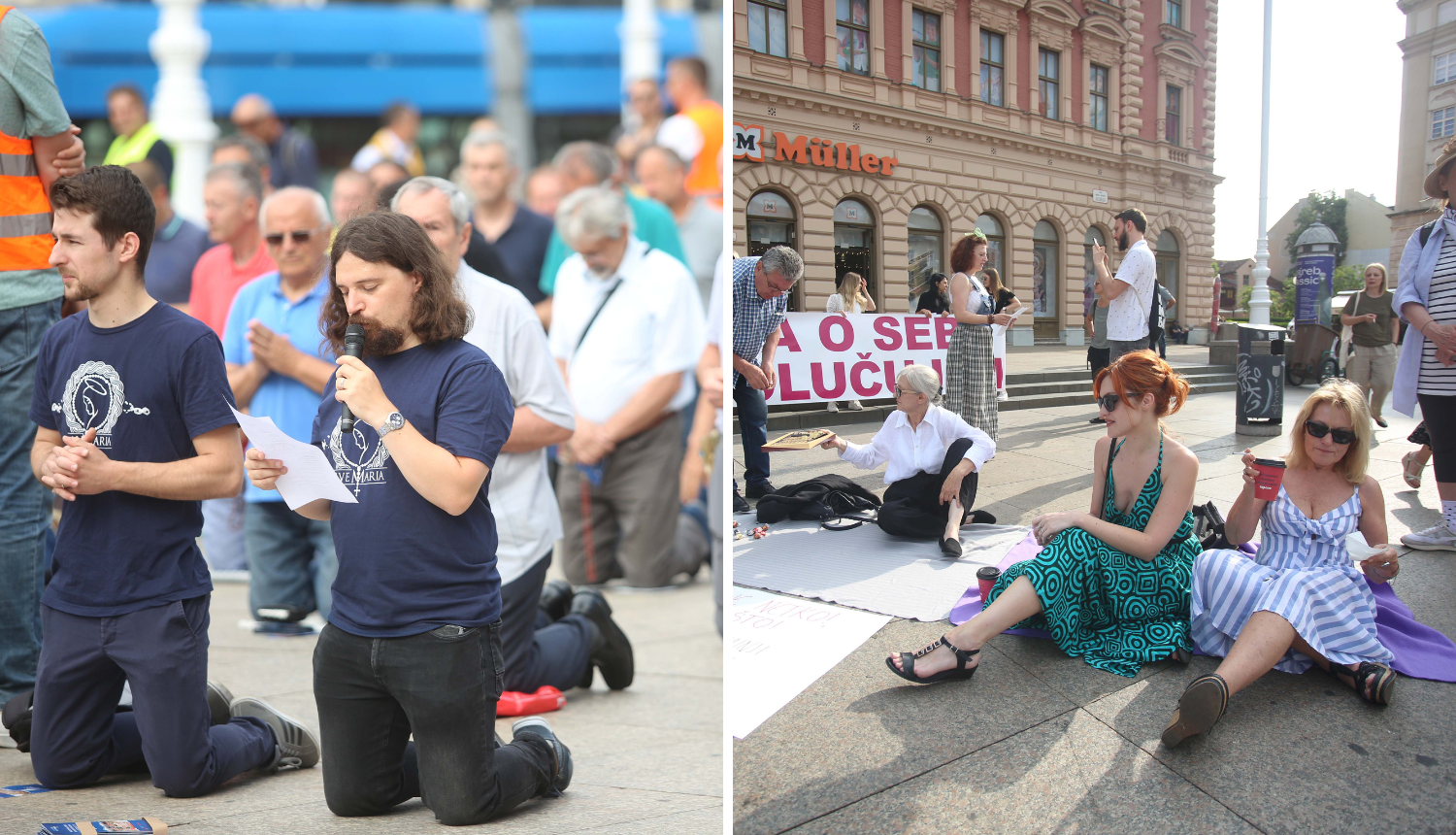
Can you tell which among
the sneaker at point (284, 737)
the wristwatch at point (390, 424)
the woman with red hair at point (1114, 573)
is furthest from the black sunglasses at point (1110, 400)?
the sneaker at point (284, 737)

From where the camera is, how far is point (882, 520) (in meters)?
2.94

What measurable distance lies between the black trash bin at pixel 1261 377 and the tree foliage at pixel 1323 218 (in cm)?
17

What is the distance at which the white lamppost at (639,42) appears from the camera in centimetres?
801

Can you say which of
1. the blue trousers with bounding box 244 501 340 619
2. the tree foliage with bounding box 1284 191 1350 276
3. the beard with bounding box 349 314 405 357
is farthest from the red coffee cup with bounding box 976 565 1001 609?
the blue trousers with bounding box 244 501 340 619

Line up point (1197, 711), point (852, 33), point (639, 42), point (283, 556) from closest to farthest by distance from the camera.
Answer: point (1197, 711) → point (852, 33) → point (283, 556) → point (639, 42)

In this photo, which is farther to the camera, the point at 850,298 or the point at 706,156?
the point at 706,156

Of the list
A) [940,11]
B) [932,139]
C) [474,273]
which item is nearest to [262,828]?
[474,273]

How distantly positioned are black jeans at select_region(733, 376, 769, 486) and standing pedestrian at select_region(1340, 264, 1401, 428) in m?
1.40

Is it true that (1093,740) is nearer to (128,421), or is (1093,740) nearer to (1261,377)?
(1261,377)

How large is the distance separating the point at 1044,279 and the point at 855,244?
0.45 m

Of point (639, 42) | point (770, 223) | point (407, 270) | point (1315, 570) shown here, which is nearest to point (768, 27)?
point (770, 223)

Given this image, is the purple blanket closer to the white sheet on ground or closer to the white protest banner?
the white sheet on ground

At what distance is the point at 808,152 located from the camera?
2246mm

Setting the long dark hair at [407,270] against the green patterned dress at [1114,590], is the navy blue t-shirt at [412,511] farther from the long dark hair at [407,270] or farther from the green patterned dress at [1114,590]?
the green patterned dress at [1114,590]
